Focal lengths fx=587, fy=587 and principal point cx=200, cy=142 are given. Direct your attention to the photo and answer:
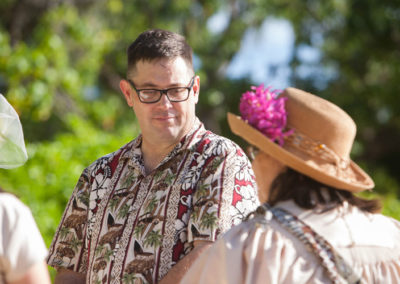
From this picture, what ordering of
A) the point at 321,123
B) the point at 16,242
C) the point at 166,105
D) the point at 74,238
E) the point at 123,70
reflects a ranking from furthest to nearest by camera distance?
the point at 123,70
the point at 74,238
the point at 166,105
the point at 321,123
the point at 16,242

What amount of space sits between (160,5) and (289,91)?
474 inches

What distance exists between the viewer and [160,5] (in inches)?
537

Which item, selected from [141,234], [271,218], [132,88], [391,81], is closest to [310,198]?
[271,218]

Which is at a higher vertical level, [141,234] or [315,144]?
[315,144]

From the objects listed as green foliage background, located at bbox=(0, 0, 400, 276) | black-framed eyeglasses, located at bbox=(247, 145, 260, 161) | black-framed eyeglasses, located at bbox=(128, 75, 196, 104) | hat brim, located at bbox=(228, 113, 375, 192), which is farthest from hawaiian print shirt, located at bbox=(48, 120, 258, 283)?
green foliage background, located at bbox=(0, 0, 400, 276)

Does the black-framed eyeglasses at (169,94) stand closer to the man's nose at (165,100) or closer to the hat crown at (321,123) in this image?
the man's nose at (165,100)

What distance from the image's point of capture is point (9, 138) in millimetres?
2041

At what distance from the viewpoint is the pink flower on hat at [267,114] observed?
1.98 meters

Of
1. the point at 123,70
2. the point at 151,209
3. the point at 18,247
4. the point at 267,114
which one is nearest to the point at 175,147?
the point at 151,209

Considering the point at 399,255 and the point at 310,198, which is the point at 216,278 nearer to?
the point at 310,198

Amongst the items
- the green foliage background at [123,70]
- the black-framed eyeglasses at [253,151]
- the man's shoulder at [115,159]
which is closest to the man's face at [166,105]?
the man's shoulder at [115,159]

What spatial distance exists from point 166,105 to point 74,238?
79 cm

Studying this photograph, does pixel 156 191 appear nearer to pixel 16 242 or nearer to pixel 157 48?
pixel 157 48

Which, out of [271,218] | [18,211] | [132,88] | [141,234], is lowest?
[141,234]
